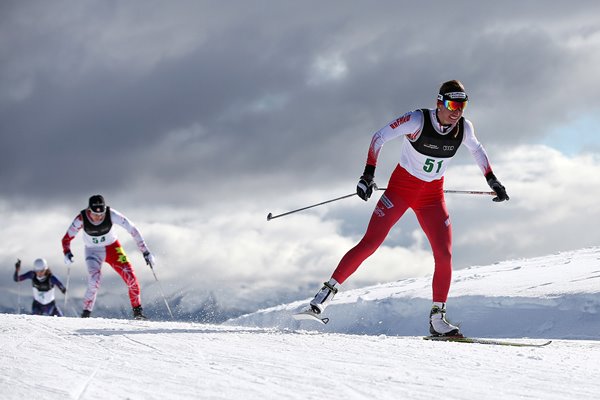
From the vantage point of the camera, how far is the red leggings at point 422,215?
21.7 feet

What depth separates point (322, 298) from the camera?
639 centimetres

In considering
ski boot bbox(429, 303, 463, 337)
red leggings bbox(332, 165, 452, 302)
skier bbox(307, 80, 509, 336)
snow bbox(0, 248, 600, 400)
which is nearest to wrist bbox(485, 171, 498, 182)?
skier bbox(307, 80, 509, 336)

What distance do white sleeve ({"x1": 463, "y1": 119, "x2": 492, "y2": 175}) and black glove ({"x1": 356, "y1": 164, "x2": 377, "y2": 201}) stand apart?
3.64 feet

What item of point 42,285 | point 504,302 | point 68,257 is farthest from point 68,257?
point 504,302

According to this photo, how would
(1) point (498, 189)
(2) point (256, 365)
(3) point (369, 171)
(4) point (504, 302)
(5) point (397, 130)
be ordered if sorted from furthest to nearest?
1. (4) point (504, 302)
2. (1) point (498, 189)
3. (5) point (397, 130)
4. (3) point (369, 171)
5. (2) point (256, 365)

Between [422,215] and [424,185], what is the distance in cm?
31

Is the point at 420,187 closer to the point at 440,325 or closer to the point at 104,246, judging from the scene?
the point at 440,325

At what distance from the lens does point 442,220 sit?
6750 millimetres

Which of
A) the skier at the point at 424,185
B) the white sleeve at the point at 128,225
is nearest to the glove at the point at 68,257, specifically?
the white sleeve at the point at 128,225

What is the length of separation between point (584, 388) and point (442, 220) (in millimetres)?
2901

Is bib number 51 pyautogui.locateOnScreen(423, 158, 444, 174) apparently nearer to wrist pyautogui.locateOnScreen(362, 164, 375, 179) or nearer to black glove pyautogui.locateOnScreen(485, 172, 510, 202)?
wrist pyautogui.locateOnScreen(362, 164, 375, 179)

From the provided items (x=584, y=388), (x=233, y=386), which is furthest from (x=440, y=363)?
(x=233, y=386)

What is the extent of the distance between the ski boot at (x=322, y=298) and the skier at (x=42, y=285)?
433 inches

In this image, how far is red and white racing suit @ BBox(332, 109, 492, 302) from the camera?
21.4 feet
